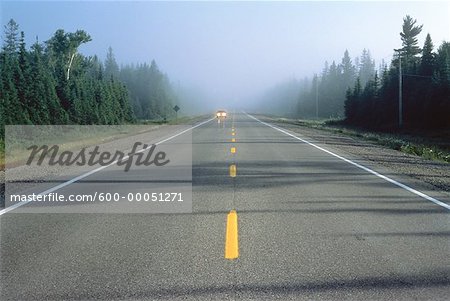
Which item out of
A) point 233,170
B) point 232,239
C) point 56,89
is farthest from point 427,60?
point 232,239

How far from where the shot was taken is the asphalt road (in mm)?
4621

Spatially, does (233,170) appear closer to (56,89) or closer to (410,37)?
(56,89)

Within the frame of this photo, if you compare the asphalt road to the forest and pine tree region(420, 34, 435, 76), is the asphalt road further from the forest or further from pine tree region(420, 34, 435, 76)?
pine tree region(420, 34, 435, 76)

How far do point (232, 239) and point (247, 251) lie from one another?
0.54 meters

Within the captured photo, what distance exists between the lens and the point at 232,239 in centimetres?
637

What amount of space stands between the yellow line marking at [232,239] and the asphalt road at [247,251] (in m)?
0.07

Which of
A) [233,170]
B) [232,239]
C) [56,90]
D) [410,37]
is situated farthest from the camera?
[410,37]

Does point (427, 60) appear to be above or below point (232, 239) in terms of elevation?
above

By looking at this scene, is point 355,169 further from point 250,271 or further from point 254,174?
point 250,271

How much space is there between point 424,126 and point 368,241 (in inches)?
2138

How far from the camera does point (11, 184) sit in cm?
1117

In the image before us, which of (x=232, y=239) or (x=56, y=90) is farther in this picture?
(x=56, y=90)

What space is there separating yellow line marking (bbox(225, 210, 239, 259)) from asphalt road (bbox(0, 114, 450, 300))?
0.23 feet

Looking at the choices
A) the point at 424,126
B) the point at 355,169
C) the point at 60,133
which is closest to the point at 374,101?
the point at 424,126
